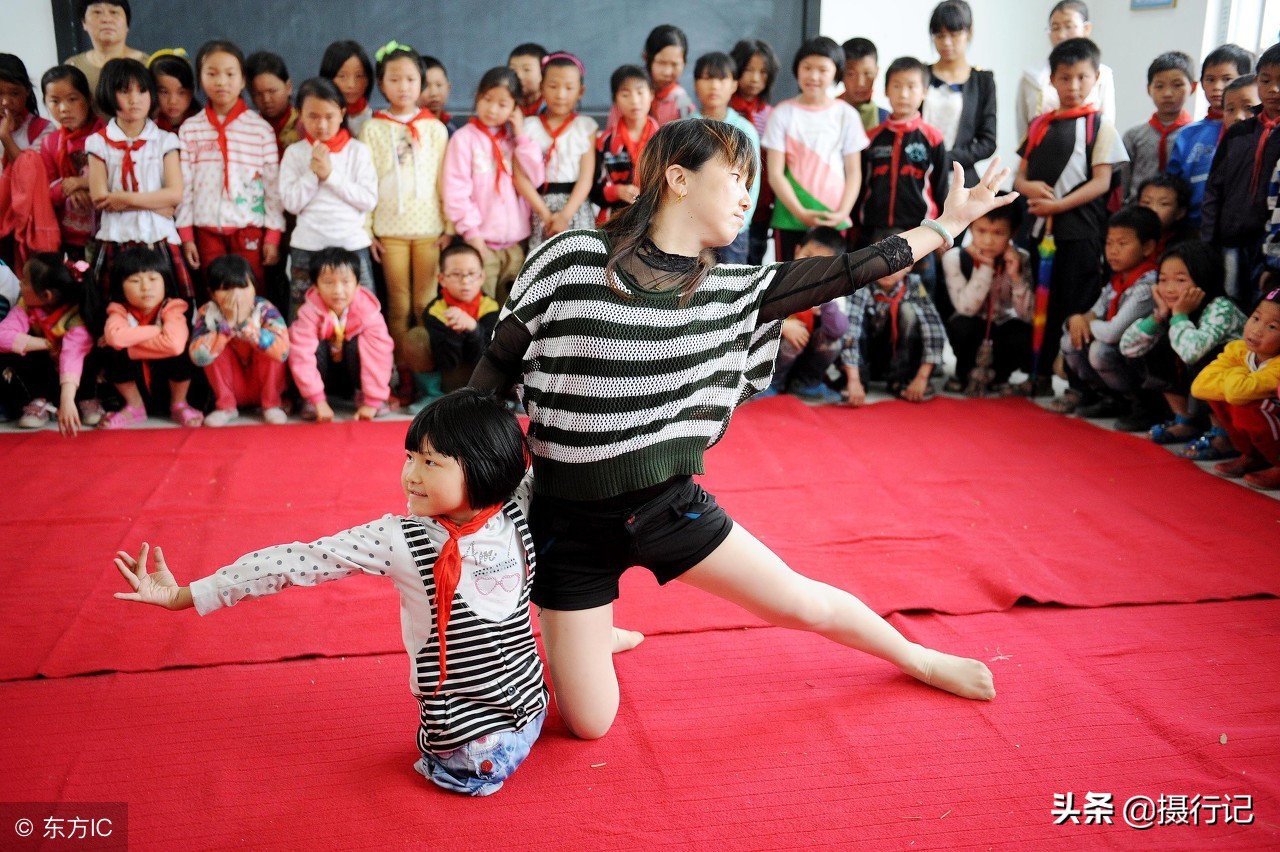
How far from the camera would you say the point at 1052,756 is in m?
Answer: 1.91

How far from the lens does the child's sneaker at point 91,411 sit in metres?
4.05

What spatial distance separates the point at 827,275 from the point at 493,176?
2.86 m

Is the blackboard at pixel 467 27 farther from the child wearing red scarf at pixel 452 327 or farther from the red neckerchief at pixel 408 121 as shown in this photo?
the child wearing red scarf at pixel 452 327

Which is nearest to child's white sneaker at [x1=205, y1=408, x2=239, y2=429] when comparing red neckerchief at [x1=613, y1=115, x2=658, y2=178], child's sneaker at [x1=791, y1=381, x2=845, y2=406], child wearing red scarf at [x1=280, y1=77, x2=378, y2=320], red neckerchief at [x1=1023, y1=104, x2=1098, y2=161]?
child wearing red scarf at [x1=280, y1=77, x2=378, y2=320]

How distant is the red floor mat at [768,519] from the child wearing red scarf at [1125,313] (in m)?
0.20

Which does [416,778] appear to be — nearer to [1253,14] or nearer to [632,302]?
[632,302]

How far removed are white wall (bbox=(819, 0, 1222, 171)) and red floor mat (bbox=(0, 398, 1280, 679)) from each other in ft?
8.31

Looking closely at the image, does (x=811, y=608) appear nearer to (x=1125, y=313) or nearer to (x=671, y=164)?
(x=671, y=164)

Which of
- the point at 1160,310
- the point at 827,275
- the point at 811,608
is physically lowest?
the point at 811,608

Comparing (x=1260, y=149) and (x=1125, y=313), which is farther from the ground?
(x=1260, y=149)

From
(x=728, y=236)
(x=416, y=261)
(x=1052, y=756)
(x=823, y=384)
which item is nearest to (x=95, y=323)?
(x=416, y=261)

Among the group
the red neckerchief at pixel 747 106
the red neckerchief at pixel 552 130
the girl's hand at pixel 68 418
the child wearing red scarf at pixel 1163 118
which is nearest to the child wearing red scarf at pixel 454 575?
the girl's hand at pixel 68 418

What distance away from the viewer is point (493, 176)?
4.43m

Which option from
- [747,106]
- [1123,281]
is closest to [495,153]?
[747,106]
